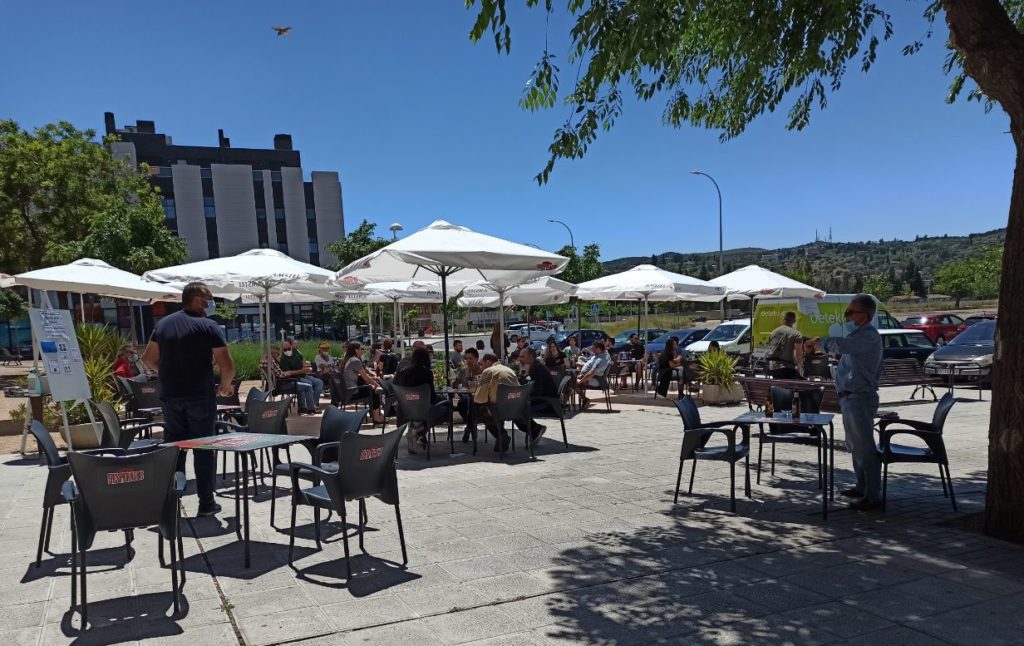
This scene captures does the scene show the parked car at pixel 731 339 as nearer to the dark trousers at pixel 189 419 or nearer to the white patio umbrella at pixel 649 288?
the white patio umbrella at pixel 649 288

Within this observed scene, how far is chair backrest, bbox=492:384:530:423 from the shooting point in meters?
7.86

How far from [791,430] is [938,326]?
21.2 metres

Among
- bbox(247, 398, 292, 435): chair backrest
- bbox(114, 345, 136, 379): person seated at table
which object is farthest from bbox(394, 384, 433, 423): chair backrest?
bbox(114, 345, 136, 379): person seated at table

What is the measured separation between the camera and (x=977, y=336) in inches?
642

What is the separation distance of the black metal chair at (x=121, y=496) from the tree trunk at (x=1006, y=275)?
5309mm

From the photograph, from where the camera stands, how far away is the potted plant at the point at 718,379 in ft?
41.5

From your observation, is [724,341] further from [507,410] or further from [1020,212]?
[1020,212]

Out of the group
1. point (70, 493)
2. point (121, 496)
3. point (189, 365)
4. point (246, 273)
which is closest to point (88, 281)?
point (246, 273)

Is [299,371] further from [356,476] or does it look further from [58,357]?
[356,476]

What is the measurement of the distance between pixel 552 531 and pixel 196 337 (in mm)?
3208

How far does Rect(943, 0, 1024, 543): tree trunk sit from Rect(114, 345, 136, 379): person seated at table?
1011 cm

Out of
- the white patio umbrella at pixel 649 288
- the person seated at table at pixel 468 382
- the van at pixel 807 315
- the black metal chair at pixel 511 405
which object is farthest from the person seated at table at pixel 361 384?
the van at pixel 807 315

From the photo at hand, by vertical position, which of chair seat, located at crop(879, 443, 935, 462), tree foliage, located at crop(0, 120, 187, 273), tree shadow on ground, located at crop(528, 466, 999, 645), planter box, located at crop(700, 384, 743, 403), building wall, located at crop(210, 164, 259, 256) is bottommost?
planter box, located at crop(700, 384, 743, 403)

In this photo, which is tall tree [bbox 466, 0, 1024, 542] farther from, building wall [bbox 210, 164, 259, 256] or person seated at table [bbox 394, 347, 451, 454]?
building wall [bbox 210, 164, 259, 256]
